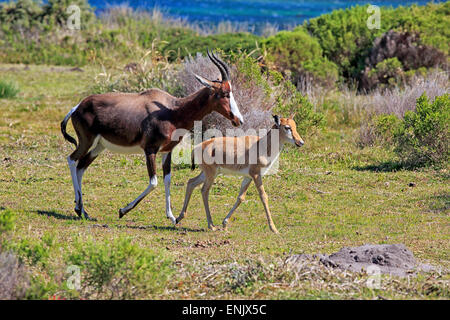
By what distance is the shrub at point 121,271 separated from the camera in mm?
6605

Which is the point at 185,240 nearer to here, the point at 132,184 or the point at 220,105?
the point at 220,105

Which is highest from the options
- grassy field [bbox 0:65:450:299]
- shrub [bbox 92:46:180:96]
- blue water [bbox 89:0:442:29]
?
blue water [bbox 89:0:442:29]

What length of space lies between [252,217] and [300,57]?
10.7m

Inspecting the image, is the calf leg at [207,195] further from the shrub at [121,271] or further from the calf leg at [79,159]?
the shrub at [121,271]

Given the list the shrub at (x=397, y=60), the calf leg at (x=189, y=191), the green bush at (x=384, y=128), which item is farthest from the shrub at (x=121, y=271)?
the shrub at (x=397, y=60)

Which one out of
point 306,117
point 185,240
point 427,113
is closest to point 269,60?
point 306,117

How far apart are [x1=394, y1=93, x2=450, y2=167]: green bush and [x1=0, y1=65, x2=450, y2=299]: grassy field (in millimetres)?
375

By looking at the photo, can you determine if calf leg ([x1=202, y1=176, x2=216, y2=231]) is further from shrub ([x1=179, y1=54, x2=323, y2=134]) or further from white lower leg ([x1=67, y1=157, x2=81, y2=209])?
shrub ([x1=179, y1=54, x2=323, y2=134])

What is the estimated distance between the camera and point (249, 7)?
6675 centimetres

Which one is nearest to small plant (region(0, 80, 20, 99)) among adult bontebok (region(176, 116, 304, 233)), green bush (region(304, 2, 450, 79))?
green bush (region(304, 2, 450, 79))

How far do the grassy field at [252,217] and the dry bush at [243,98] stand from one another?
933 millimetres

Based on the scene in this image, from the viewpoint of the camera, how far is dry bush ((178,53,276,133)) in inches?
559

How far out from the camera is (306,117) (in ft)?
48.5
